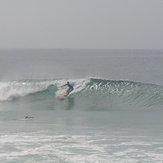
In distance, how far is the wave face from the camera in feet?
93.2

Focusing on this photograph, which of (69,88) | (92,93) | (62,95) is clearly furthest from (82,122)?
(69,88)

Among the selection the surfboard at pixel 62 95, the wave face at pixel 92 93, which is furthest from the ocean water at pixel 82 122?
the surfboard at pixel 62 95

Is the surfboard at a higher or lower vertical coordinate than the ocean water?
higher

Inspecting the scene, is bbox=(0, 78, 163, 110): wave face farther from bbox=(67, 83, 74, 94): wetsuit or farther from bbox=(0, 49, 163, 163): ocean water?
bbox=(67, 83, 74, 94): wetsuit

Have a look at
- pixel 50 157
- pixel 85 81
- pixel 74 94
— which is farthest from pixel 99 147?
pixel 85 81

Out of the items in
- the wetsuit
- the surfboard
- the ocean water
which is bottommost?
the ocean water

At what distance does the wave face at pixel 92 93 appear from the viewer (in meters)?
28.4

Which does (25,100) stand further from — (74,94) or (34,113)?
(34,113)

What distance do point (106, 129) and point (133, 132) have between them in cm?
125

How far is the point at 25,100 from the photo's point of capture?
31.0 metres

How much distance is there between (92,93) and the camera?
31609mm

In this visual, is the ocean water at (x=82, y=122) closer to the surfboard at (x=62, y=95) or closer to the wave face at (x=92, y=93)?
the wave face at (x=92, y=93)

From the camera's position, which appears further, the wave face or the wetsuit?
the wetsuit

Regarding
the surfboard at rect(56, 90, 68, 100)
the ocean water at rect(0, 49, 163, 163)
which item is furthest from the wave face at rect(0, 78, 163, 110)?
the surfboard at rect(56, 90, 68, 100)
